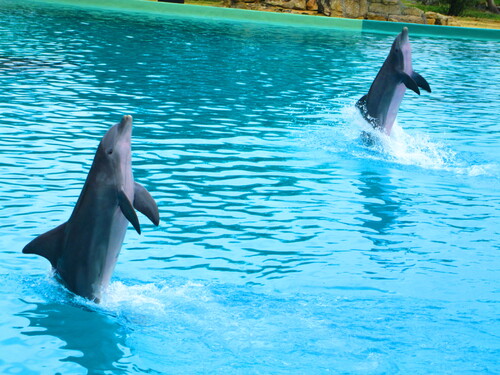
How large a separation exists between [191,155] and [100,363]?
190 inches

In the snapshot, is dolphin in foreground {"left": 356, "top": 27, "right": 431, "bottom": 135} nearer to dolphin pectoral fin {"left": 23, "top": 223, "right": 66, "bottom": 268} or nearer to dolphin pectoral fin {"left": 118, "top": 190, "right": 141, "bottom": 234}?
dolphin pectoral fin {"left": 118, "top": 190, "right": 141, "bottom": 234}

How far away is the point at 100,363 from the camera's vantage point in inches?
196

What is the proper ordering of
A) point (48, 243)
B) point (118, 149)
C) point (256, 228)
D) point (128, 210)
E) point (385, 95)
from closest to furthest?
point (128, 210), point (48, 243), point (118, 149), point (256, 228), point (385, 95)

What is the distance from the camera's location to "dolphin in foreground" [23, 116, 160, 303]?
5.12m

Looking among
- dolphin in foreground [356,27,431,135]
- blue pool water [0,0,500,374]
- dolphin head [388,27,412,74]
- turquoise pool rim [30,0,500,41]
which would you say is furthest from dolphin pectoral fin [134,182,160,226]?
turquoise pool rim [30,0,500,41]

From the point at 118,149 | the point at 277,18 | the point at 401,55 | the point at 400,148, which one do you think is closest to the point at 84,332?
the point at 118,149

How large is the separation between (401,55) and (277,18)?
61.0ft

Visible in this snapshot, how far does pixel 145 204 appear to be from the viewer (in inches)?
207

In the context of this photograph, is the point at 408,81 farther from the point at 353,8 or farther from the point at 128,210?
the point at 353,8

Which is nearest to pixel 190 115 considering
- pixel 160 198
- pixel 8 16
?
pixel 160 198

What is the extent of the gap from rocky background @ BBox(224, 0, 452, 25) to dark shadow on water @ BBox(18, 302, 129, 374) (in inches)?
1036

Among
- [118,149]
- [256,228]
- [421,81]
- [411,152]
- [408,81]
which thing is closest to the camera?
[118,149]

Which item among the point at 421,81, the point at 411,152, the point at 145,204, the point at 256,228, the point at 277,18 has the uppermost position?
the point at 277,18

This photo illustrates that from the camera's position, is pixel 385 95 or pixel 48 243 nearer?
pixel 48 243
